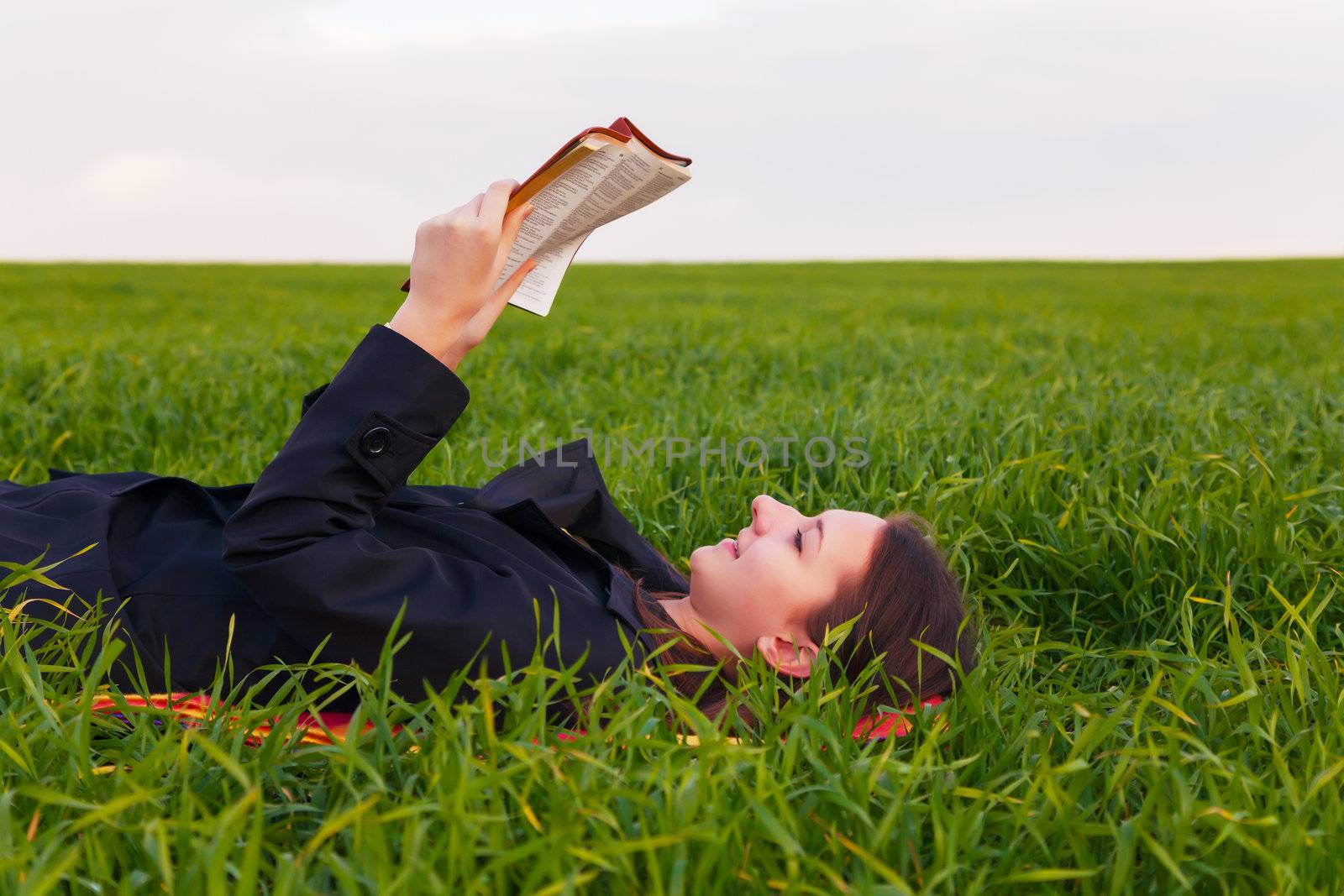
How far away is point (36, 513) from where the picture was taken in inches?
93.5

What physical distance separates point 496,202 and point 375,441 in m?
0.51

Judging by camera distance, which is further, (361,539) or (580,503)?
(580,503)

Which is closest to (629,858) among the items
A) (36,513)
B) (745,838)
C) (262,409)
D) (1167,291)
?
(745,838)

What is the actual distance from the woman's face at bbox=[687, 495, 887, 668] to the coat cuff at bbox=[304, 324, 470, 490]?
65cm

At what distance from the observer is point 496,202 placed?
6.55ft

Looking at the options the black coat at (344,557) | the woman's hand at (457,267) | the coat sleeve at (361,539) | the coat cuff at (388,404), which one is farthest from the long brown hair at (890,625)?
the woman's hand at (457,267)

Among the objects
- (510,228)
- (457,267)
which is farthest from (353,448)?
(510,228)

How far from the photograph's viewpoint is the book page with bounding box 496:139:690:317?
6.28 ft

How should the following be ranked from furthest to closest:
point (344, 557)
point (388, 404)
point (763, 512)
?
1. point (763, 512)
2. point (388, 404)
3. point (344, 557)

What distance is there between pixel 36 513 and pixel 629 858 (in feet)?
5.67

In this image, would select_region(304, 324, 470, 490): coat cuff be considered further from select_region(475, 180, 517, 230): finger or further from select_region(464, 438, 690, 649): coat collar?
select_region(464, 438, 690, 649): coat collar

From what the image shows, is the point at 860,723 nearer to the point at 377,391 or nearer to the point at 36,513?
the point at 377,391

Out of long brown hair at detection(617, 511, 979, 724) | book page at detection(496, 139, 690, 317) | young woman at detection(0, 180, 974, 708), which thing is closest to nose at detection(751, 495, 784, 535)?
young woman at detection(0, 180, 974, 708)

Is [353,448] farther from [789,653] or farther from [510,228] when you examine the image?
[789,653]
